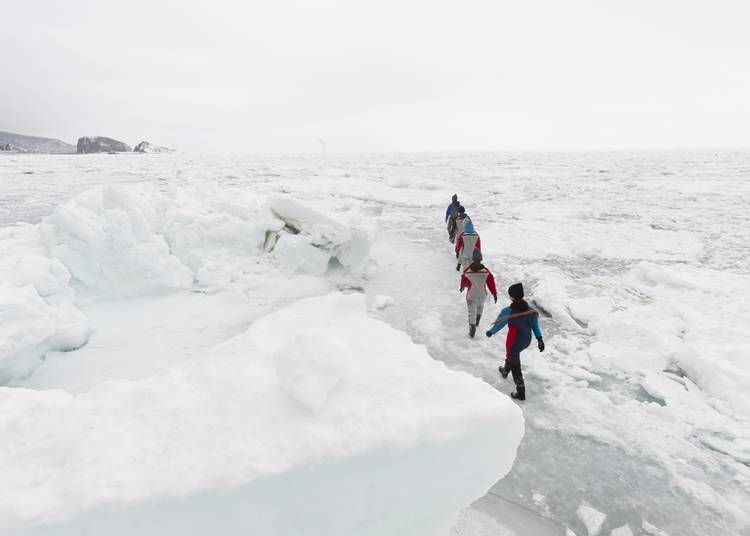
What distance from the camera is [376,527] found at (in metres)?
2.22

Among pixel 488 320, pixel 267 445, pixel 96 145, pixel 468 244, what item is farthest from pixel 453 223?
pixel 96 145

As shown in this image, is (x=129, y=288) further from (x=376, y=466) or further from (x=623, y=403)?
(x=623, y=403)

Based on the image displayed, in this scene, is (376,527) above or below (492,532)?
above

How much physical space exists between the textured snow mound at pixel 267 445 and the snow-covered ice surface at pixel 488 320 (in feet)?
0.21

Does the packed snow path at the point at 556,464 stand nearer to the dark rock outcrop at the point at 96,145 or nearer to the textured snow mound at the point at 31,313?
the textured snow mound at the point at 31,313

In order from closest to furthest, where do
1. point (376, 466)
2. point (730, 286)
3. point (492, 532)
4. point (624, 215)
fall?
point (376, 466)
point (492, 532)
point (730, 286)
point (624, 215)

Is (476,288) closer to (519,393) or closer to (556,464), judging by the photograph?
(519,393)

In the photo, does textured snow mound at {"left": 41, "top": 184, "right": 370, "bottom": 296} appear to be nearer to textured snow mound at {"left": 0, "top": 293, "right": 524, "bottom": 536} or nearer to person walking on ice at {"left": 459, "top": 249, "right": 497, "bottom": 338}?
person walking on ice at {"left": 459, "top": 249, "right": 497, "bottom": 338}

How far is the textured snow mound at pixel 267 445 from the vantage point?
1.87 meters

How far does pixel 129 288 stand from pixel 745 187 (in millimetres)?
26994

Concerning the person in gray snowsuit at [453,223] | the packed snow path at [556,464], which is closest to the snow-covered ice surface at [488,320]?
the packed snow path at [556,464]

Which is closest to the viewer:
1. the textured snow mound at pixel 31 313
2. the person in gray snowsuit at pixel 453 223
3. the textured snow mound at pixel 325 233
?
the textured snow mound at pixel 31 313

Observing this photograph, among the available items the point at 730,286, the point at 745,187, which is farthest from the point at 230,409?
the point at 745,187

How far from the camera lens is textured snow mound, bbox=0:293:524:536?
1.87 metres
